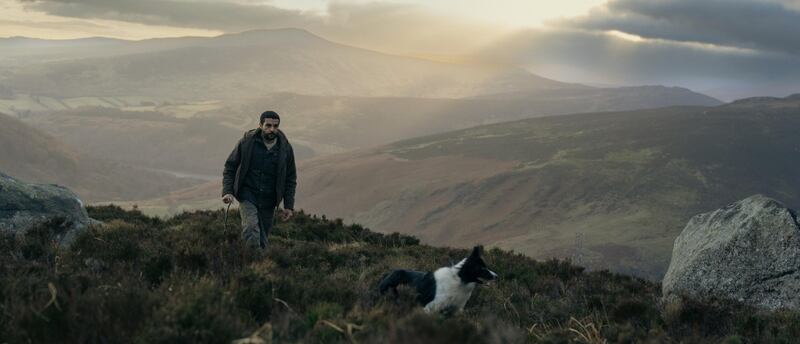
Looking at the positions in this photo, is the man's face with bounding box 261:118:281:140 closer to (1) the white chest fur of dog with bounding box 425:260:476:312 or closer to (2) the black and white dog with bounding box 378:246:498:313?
(2) the black and white dog with bounding box 378:246:498:313

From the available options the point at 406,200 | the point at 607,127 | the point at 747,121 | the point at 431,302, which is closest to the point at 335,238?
the point at 431,302

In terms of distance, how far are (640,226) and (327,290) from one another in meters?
68.2

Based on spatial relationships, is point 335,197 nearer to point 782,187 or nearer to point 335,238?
point 782,187

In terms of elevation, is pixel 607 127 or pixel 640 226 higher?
pixel 607 127

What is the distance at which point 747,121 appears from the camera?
405 ft

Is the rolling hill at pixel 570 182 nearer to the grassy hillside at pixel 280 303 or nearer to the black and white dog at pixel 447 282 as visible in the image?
the grassy hillside at pixel 280 303

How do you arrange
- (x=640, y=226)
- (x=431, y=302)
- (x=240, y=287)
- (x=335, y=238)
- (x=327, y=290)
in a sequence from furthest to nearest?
(x=640, y=226), (x=335, y=238), (x=431, y=302), (x=327, y=290), (x=240, y=287)

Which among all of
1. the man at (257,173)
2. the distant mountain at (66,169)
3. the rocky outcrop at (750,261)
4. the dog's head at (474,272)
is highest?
the man at (257,173)

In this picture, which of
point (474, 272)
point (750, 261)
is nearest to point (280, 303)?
point (474, 272)

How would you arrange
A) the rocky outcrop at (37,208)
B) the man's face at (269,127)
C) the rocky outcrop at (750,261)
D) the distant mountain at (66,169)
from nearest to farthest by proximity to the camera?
the man's face at (269,127)
the rocky outcrop at (750,261)
the rocky outcrop at (37,208)
the distant mountain at (66,169)

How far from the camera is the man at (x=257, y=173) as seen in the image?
9.28 m

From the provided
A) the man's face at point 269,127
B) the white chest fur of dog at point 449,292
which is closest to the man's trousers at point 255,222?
the man's face at point 269,127

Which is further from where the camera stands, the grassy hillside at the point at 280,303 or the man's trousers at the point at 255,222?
the man's trousers at the point at 255,222

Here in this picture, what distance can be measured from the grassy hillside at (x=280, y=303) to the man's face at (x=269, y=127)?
5.43 feet
